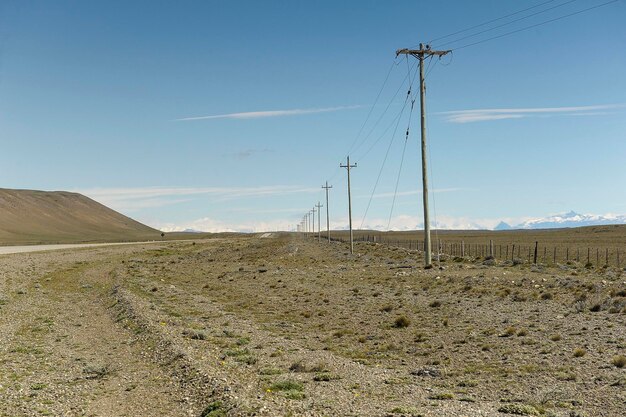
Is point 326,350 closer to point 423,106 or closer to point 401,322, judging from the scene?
point 401,322

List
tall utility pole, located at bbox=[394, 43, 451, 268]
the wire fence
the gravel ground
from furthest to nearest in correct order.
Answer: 1. the wire fence
2. tall utility pole, located at bbox=[394, 43, 451, 268]
3. the gravel ground

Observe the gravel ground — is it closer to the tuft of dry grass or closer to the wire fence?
the tuft of dry grass

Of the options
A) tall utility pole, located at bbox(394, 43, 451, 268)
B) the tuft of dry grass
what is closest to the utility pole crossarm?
tall utility pole, located at bbox(394, 43, 451, 268)

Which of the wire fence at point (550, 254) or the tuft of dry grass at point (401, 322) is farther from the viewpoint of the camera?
the wire fence at point (550, 254)

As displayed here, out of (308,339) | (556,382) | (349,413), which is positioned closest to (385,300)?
(308,339)

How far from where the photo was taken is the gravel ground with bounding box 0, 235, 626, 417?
12109mm

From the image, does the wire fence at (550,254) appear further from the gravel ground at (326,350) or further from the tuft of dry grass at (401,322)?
the tuft of dry grass at (401,322)

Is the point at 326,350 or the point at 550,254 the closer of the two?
the point at 326,350

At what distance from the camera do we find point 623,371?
1402 centimetres

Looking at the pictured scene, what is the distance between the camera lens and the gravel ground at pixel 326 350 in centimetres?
1211

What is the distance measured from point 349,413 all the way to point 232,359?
19.6 ft

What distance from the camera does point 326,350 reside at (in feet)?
59.7

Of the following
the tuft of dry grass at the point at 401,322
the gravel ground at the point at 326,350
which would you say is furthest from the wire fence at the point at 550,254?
the tuft of dry grass at the point at 401,322

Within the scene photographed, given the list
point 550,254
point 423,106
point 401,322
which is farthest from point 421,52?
point 550,254
